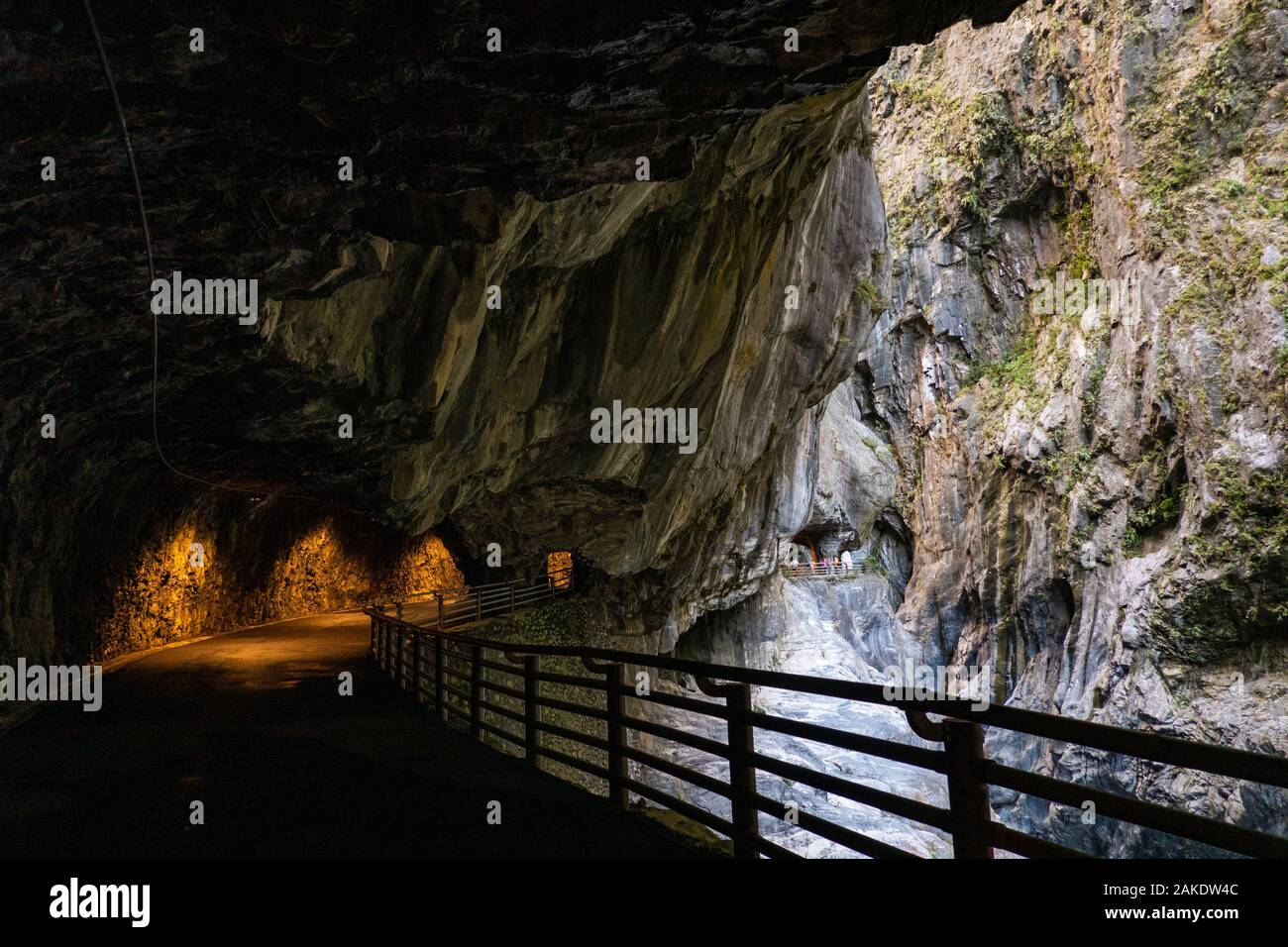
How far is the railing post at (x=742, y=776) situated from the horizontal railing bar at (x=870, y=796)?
0.30 ft

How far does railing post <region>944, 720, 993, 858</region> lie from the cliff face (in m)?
18.8

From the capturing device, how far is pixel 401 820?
5.29m

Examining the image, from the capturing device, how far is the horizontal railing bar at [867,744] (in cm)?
317

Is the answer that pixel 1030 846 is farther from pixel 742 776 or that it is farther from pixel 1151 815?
pixel 742 776

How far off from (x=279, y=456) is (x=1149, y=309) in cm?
2624

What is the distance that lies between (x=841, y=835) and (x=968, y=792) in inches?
31.6

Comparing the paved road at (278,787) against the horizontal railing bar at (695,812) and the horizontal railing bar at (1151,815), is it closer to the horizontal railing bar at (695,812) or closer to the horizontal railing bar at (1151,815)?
the horizontal railing bar at (695,812)

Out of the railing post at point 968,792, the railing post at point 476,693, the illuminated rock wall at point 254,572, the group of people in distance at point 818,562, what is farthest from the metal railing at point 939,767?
the group of people in distance at point 818,562

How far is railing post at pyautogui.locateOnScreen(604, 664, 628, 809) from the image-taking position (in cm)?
555

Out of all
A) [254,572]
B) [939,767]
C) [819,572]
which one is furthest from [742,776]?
[819,572]

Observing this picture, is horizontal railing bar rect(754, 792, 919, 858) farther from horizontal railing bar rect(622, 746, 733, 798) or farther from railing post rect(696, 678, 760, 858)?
horizontal railing bar rect(622, 746, 733, 798)

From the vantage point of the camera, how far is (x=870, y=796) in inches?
134
